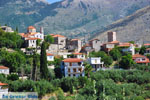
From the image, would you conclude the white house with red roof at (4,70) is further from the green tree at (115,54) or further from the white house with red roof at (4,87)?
the green tree at (115,54)

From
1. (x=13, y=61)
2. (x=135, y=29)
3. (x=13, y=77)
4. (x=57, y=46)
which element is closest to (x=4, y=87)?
(x=13, y=77)

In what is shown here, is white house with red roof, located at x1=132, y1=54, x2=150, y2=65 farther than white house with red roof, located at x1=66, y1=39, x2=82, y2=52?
No

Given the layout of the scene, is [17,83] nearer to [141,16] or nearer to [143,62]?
[143,62]

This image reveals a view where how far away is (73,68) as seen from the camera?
56.6m

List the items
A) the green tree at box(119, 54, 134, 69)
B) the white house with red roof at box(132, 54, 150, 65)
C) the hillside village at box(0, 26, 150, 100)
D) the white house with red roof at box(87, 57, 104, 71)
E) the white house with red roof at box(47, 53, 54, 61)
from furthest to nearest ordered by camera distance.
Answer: the white house with red roof at box(132, 54, 150, 65) → the white house with red roof at box(47, 53, 54, 61) → the white house with red roof at box(87, 57, 104, 71) → the green tree at box(119, 54, 134, 69) → the hillside village at box(0, 26, 150, 100)

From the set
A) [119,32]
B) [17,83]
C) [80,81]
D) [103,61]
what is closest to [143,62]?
[103,61]

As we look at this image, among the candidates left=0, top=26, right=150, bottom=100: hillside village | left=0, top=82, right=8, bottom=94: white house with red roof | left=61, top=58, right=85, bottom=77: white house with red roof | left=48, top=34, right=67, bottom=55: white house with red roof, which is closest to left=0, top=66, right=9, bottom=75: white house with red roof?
left=0, top=26, right=150, bottom=100: hillside village

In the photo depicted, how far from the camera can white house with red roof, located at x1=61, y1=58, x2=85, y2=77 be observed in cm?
5597

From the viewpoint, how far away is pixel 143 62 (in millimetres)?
64188

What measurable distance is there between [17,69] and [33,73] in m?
4.60

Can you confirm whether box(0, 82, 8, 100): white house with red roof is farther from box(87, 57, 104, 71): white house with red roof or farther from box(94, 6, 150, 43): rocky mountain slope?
box(94, 6, 150, 43): rocky mountain slope

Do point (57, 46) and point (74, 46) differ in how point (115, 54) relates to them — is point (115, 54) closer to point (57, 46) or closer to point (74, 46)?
point (74, 46)

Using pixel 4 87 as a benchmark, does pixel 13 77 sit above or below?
above

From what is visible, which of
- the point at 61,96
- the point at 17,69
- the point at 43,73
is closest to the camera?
the point at 61,96
